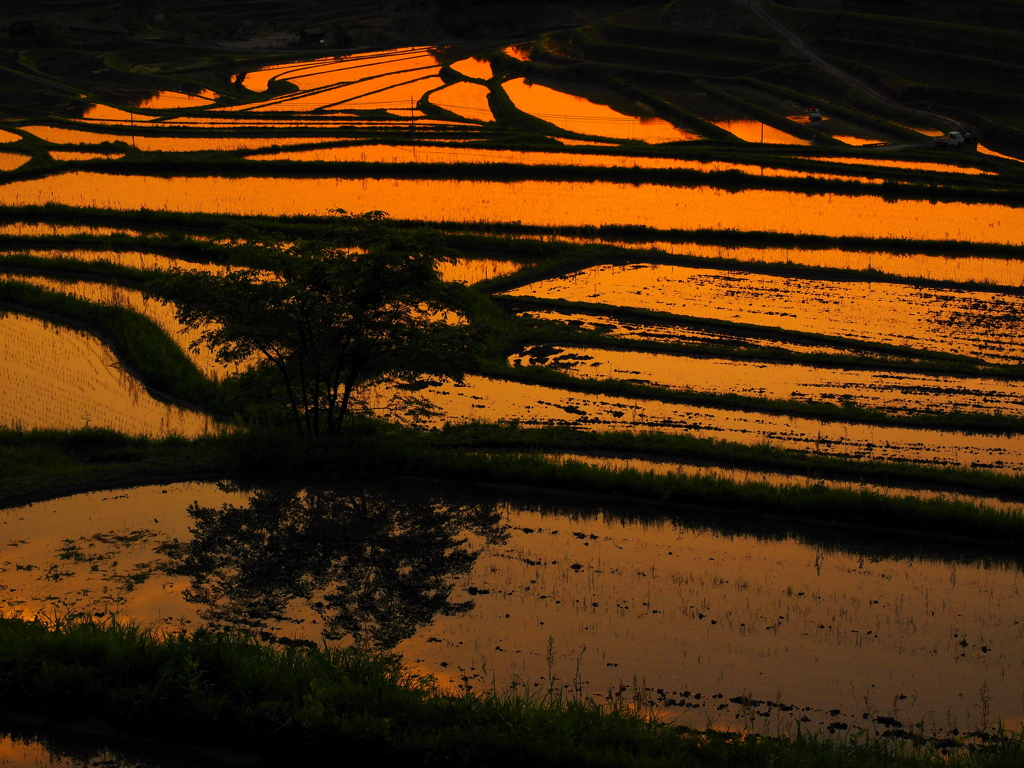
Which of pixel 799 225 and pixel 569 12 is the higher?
pixel 569 12

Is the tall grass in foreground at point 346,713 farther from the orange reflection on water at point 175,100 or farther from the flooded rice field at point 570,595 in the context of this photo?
the orange reflection on water at point 175,100

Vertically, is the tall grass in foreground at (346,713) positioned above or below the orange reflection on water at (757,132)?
below

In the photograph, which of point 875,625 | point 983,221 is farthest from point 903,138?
point 875,625

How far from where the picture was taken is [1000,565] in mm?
7465

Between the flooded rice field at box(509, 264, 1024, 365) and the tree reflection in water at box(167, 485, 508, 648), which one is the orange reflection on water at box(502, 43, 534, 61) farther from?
the tree reflection in water at box(167, 485, 508, 648)

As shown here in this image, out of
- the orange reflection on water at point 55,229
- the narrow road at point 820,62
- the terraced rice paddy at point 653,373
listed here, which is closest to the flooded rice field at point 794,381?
the terraced rice paddy at point 653,373

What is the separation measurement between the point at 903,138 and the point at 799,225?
11.6 m

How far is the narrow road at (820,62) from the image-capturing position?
31395 millimetres

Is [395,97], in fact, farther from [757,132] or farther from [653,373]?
[653,373]

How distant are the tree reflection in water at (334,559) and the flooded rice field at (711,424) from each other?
2193mm

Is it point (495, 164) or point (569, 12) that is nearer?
point (495, 164)

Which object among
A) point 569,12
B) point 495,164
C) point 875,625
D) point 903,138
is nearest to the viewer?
point 875,625

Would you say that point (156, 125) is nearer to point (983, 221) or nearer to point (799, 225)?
point (799, 225)

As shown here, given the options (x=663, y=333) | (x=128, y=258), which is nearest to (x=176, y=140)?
(x=128, y=258)
